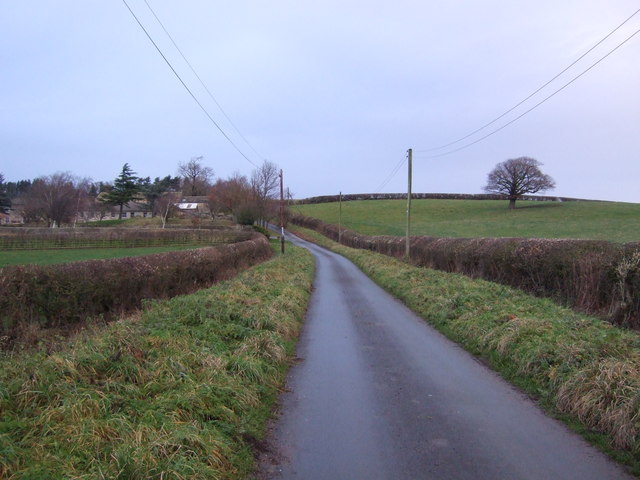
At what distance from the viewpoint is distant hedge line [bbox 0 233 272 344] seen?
9.90 metres

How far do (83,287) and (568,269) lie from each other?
1244cm

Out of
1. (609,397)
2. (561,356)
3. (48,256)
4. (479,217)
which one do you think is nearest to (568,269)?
(561,356)

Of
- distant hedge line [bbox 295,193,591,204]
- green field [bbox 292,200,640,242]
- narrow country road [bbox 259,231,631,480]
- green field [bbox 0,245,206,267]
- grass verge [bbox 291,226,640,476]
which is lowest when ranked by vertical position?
green field [bbox 0,245,206,267]

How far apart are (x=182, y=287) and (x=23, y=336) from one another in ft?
24.2

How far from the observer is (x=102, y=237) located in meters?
49.3

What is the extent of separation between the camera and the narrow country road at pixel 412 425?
4.21m

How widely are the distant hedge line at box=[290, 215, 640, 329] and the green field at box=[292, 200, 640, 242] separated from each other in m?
29.9

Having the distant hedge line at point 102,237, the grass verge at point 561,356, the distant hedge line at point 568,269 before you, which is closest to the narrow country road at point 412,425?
the grass verge at point 561,356

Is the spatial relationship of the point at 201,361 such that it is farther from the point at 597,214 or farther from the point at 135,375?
the point at 597,214

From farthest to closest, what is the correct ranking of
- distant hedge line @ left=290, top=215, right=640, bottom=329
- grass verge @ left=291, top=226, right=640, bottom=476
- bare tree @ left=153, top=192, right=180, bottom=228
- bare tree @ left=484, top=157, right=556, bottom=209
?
bare tree @ left=153, top=192, right=180, bottom=228 → bare tree @ left=484, top=157, right=556, bottom=209 → distant hedge line @ left=290, top=215, right=640, bottom=329 → grass verge @ left=291, top=226, right=640, bottom=476

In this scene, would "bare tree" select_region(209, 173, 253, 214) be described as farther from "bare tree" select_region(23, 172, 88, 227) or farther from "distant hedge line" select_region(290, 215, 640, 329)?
"distant hedge line" select_region(290, 215, 640, 329)

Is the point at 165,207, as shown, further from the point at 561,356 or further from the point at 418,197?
the point at 561,356

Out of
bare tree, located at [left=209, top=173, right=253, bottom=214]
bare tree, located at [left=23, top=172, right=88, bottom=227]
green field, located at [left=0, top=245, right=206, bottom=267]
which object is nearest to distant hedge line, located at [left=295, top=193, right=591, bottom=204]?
bare tree, located at [left=209, top=173, right=253, bottom=214]

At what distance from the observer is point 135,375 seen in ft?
18.2
